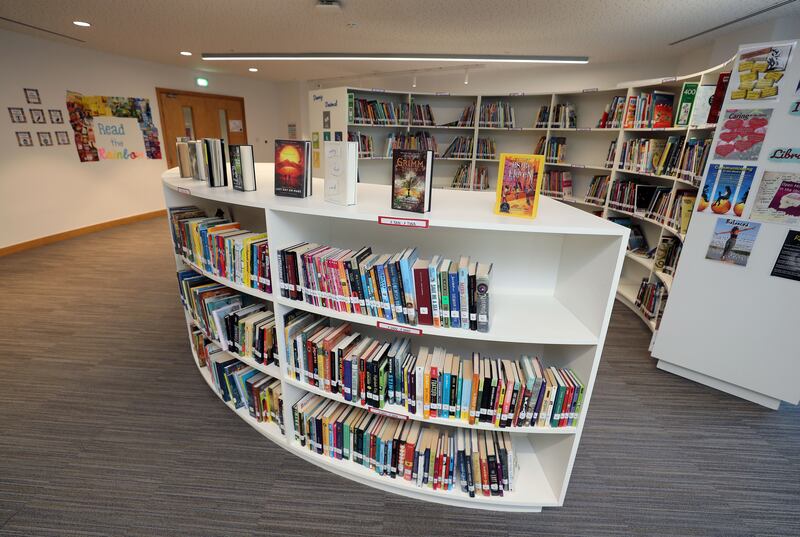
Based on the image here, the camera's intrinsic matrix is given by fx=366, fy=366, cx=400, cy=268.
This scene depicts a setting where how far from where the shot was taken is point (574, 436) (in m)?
1.53

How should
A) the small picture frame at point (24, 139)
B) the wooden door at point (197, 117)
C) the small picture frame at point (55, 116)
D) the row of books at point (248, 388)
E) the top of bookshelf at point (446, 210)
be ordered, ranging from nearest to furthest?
the top of bookshelf at point (446, 210) < the row of books at point (248, 388) < the small picture frame at point (24, 139) < the small picture frame at point (55, 116) < the wooden door at point (197, 117)

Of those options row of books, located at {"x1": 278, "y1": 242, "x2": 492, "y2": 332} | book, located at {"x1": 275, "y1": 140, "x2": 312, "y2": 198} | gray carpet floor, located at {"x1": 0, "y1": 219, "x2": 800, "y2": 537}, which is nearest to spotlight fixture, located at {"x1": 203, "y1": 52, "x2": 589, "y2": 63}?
gray carpet floor, located at {"x1": 0, "y1": 219, "x2": 800, "y2": 537}

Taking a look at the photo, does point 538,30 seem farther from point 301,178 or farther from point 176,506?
point 176,506

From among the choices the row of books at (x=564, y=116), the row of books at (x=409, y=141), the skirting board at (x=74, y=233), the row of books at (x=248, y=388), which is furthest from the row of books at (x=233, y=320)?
the skirting board at (x=74, y=233)

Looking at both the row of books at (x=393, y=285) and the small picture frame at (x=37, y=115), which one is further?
the small picture frame at (x=37, y=115)

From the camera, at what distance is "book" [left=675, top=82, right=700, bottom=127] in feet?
9.90

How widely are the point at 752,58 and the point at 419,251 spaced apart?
2.33 m

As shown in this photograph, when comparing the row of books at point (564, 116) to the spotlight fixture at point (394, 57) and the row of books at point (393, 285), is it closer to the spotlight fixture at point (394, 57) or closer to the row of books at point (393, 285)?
the spotlight fixture at point (394, 57)

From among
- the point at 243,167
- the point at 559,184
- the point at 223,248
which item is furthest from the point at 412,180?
the point at 559,184

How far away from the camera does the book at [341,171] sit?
4.86 feet

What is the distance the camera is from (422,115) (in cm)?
526

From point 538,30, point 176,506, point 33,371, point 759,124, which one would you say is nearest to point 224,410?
point 176,506

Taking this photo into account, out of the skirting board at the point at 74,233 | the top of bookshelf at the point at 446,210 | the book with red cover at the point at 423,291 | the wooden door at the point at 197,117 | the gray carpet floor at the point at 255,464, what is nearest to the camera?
the top of bookshelf at the point at 446,210

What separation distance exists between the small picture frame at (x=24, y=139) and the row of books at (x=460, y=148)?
5.63 m
